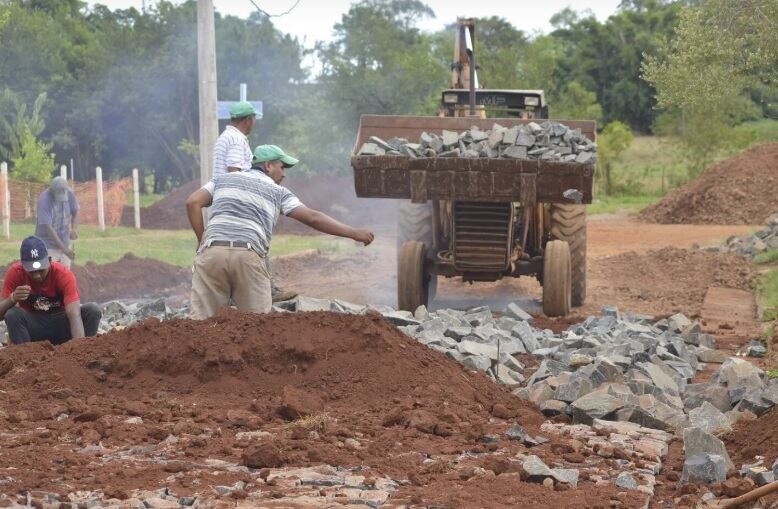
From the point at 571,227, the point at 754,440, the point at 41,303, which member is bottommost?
the point at 754,440

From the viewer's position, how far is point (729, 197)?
29516 millimetres

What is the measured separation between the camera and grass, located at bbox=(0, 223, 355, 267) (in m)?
22.4

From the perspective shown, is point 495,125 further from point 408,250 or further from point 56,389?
point 56,389

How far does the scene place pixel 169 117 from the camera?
3931 cm

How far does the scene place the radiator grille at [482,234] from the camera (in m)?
13.9

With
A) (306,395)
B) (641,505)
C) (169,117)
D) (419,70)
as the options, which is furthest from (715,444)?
(169,117)

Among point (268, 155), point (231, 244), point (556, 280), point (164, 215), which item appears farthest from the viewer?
point (164, 215)

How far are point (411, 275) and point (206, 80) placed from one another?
3174mm

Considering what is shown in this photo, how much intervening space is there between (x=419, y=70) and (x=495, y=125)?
23.1 meters

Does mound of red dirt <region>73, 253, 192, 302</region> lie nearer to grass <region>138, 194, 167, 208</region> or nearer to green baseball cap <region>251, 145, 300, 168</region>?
green baseball cap <region>251, 145, 300, 168</region>

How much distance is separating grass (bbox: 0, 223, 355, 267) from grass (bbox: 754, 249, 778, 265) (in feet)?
24.5

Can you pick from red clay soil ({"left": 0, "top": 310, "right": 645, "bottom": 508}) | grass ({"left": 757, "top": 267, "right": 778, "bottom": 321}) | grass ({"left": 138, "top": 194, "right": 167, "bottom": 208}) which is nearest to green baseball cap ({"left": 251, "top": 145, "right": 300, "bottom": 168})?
red clay soil ({"left": 0, "top": 310, "right": 645, "bottom": 508})

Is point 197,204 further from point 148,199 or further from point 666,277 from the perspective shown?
point 148,199

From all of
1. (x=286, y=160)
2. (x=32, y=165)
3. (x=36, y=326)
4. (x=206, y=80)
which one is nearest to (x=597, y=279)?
(x=206, y=80)
